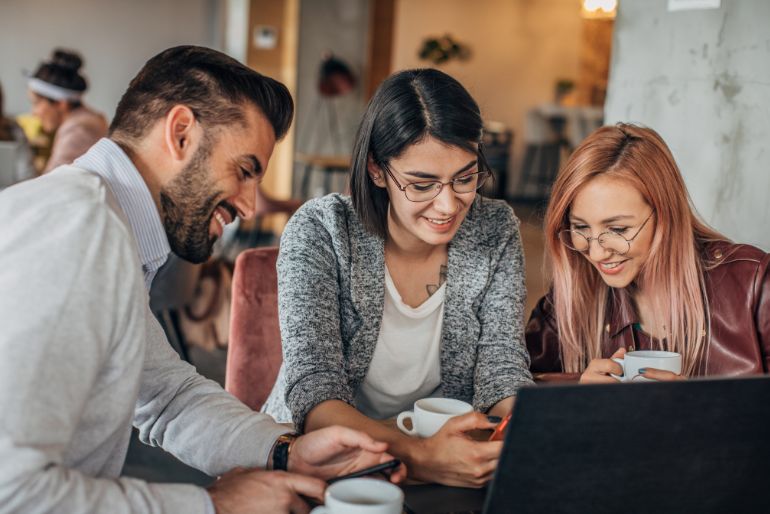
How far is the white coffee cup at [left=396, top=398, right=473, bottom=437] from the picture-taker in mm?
1341

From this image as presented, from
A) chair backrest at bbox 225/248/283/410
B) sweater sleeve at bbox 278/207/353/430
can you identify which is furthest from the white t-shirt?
chair backrest at bbox 225/248/283/410

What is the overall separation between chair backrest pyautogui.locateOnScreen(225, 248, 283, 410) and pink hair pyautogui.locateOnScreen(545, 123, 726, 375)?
0.66m

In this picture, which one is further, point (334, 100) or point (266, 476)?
point (334, 100)

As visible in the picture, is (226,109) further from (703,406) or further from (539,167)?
(539,167)

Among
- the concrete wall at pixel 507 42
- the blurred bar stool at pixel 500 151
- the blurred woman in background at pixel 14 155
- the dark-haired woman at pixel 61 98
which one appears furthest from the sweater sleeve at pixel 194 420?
the concrete wall at pixel 507 42

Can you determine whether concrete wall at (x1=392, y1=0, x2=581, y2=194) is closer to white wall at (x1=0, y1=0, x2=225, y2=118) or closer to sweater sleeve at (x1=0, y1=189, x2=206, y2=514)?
white wall at (x1=0, y1=0, x2=225, y2=118)

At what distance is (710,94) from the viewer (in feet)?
7.97

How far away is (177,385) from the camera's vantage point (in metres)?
1.45

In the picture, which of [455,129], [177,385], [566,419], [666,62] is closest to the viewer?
[566,419]

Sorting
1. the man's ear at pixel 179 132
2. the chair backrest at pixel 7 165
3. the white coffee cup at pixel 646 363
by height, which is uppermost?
the man's ear at pixel 179 132

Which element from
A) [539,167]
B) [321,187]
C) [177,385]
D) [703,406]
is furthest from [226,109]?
[539,167]

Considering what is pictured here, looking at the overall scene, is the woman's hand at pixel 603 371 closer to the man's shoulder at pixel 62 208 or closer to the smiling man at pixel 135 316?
the smiling man at pixel 135 316

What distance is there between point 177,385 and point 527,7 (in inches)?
462

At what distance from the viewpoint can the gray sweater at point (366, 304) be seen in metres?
1.66
